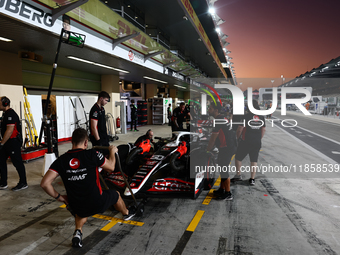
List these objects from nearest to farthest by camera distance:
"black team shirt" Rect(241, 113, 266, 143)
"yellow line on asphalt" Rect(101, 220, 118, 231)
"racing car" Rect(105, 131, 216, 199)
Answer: "yellow line on asphalt" Rect(101, 220, 118, 231) → "racing car" Rect(105, 131, 216, 199) → "black team shirt" Rect(241, 113, 266, 143)

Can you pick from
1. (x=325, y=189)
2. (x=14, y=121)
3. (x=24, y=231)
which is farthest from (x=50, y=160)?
(x=325, y=189)

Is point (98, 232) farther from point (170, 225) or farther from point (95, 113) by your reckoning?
point (95, 113)

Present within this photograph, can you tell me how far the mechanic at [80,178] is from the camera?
2523mm

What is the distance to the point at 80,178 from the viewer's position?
2.57 metres

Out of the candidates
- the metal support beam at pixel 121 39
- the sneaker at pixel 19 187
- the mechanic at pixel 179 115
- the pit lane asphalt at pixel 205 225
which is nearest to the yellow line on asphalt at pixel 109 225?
the pit lane asphalt at pixel 205 225

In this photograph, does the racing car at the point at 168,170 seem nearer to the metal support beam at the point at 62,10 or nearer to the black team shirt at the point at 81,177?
the black team shirt at the point at 81,177

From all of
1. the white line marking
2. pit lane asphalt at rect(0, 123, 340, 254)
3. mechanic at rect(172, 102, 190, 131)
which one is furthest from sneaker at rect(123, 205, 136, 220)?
mechanic at rect(172, 102, 190, 131)

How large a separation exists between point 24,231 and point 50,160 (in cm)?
239

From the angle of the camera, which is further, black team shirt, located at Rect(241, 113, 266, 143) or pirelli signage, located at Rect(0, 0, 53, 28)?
black team shirt, located at Rect(241, 113, 266, 143)

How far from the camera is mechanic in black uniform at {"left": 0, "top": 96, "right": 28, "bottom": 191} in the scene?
4.34m

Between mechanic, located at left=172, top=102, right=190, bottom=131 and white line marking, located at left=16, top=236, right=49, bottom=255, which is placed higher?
mechanic, located at left=172, top=102, right=190, bottom=131

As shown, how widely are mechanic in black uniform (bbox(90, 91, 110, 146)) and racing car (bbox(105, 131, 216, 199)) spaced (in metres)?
0.50

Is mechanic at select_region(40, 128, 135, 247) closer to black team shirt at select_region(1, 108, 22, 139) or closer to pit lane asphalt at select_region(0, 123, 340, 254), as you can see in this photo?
pit lane asphalt at select_region(0, 123, 340, 254)

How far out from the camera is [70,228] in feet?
10.5
